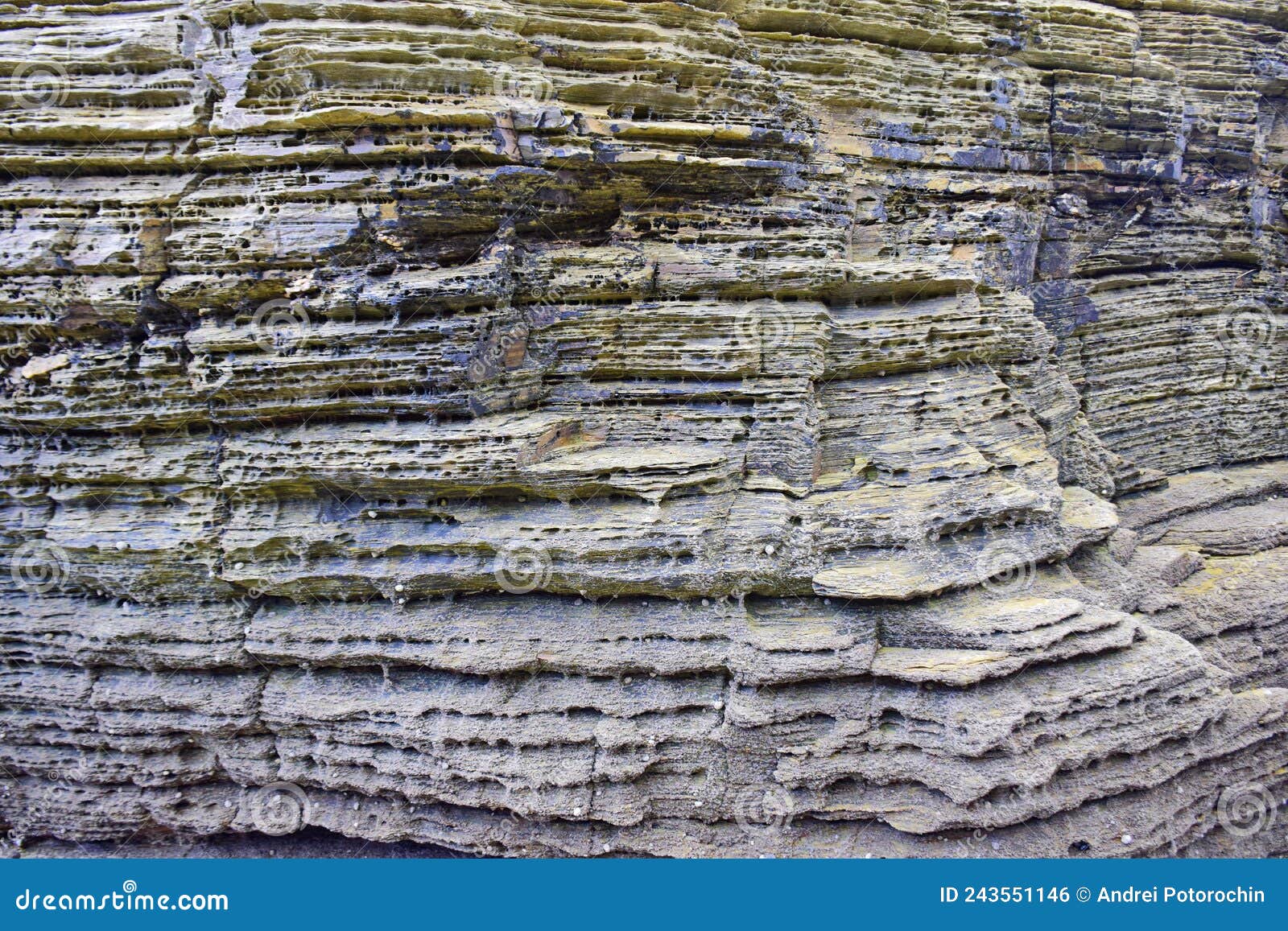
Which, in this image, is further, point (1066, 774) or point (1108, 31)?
point (1108, 31)

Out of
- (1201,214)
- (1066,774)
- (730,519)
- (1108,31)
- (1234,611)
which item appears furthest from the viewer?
(1201,214)

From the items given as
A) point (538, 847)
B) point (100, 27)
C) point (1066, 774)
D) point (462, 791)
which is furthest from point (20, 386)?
point (1066, 774)

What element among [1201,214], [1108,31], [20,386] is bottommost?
[20,386]

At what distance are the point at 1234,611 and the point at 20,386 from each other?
18748 millimetres

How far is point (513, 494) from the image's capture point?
1066cm

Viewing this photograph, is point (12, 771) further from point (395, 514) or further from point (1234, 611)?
point (1234, 611)

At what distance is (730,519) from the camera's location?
34.3 feet

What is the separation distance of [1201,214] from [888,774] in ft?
43.3

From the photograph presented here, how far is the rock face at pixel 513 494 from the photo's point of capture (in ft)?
32.8

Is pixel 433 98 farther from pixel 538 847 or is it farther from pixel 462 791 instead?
pixel 538 847

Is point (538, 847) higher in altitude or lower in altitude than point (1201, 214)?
lower

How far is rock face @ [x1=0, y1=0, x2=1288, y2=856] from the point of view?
10.0 metres

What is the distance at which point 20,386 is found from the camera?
10734 millimetres

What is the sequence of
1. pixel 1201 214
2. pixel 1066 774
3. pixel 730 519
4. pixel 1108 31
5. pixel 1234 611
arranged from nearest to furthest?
pixel 1066 774
pixel 730 519
pixel 1234 611
pixel 1108 31
pixel 1201 214
